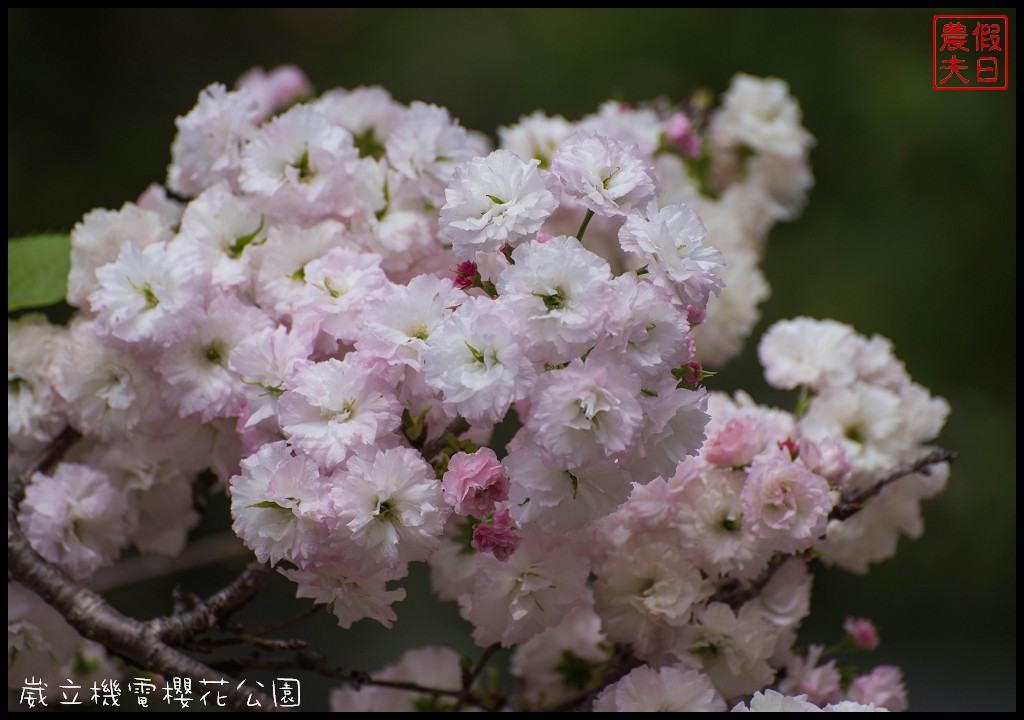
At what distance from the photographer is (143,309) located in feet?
2.09

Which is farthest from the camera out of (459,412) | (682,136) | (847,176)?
(847,176)

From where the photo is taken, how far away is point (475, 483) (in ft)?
1.73

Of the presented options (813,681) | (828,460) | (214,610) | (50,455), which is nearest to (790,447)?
(828,460)

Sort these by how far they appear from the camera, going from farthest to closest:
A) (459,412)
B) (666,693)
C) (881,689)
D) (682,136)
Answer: (682,136) → (881,689) → (666,693) → (459,412)

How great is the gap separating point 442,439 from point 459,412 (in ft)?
0.26

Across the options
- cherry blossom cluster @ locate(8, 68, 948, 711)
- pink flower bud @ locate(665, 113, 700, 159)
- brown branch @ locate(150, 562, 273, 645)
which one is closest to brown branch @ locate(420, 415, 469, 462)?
cherry blossom cluster @ locate(8, 68, 948, 711)

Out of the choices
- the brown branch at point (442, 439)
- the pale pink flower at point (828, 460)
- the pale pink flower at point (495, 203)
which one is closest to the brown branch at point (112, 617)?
the brown branch at point (442, 439)

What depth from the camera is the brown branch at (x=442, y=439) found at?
0.57 metres

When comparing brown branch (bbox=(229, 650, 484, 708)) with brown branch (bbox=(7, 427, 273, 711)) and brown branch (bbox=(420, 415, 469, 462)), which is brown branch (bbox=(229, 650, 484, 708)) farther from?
brown branch (bbox=(420, 415, 469, 462))

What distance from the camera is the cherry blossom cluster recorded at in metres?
0.51

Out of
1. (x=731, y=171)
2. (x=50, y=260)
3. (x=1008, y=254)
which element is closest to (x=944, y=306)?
(x=1008, y=254)

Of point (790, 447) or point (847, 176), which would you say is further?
point (847, 176)

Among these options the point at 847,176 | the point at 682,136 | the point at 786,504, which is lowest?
the point at 786,504

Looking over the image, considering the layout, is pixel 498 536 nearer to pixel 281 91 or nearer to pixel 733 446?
pixel 733 446
